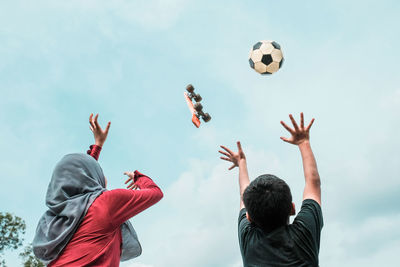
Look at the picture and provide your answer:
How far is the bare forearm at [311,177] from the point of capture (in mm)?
3031

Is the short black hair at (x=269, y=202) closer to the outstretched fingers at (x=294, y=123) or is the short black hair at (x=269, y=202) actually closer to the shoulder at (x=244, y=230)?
the shoulder at (x=244, y=230)

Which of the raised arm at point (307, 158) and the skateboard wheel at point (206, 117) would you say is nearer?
the raised arm at point (307, 158)

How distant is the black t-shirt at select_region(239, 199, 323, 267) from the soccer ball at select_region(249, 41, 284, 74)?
21.2ft

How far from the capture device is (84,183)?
3521mm

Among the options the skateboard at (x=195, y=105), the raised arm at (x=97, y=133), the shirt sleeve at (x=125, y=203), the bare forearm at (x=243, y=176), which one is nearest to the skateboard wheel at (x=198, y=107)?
the skateboard at (x=195, y=105)

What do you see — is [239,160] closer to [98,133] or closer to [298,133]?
[298,133]

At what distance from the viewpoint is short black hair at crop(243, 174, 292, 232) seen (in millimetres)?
2691

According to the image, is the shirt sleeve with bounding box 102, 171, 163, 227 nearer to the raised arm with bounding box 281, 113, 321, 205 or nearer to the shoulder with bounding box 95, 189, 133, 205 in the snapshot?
the shoulder with bounding box 95, 189, 133, 205

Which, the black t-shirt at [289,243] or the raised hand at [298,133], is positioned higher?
the raised hand at [298,133]

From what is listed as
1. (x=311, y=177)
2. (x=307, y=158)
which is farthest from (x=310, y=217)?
(x=307, y=158)

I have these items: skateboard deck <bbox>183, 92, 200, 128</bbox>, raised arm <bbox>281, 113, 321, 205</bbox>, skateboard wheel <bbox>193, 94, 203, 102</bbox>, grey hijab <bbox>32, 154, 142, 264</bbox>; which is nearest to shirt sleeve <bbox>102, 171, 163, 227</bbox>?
grey hijab <bbox>32, 154, 142, 264</bbox>

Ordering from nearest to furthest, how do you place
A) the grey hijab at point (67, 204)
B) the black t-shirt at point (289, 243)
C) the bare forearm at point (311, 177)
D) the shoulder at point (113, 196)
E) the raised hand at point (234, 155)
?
the black t-shirt at point (289, 243), the bare forearm at point (311, 177), the grey hijab at point (67, 204), the shoulder at point (113, 196), the raised hand at point (234, 155)

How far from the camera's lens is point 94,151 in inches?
168

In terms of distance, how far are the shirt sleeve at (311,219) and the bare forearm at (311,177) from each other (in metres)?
0.10
